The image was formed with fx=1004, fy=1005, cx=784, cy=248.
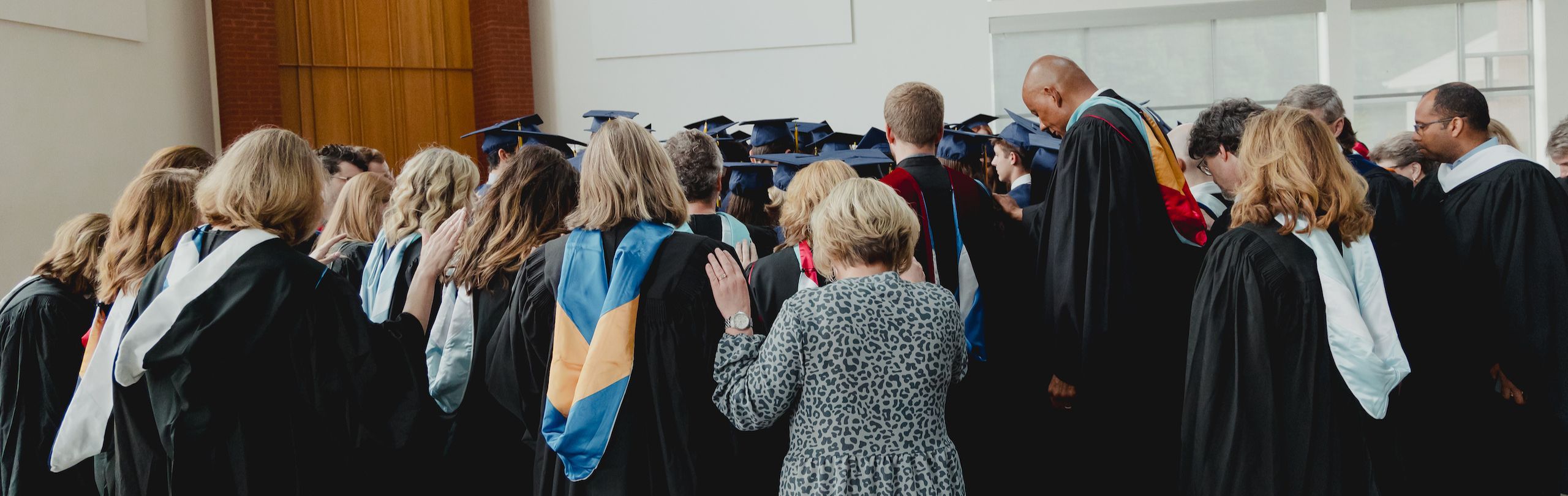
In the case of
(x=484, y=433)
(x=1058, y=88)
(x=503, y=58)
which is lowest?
(x=484, y=433)

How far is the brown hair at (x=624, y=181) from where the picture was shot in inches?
104

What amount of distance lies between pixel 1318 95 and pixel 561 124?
30.9 feet

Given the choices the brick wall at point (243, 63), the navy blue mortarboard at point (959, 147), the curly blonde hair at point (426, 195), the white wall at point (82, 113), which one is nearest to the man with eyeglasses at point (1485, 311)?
the navy blue mortarboard at point (959, 147)

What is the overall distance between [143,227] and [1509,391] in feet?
15.5

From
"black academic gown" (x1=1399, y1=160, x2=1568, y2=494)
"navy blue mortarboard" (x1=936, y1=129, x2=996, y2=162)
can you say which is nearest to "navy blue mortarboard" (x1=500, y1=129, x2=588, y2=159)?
"navy blue mortarboard" (x1=936, y1=129, x2=996, y2=162)

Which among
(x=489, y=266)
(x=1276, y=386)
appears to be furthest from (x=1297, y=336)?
(x=489, y=266)

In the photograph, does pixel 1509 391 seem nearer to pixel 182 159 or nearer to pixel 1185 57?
pixel 182 159

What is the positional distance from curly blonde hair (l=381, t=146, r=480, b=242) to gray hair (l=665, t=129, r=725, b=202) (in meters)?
0.72

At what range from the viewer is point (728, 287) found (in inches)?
102

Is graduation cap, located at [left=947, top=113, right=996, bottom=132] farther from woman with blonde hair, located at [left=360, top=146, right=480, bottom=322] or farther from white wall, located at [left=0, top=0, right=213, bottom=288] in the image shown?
white wall, located at [left=0, top=0, right=213, bottom=288]

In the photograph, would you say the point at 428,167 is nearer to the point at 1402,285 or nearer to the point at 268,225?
the point at 268,225

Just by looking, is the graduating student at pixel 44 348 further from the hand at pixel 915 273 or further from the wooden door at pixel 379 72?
the wooden door at pixel 379 72

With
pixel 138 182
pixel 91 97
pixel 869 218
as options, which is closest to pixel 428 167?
pixel 138 182

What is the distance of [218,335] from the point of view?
8.14ft
